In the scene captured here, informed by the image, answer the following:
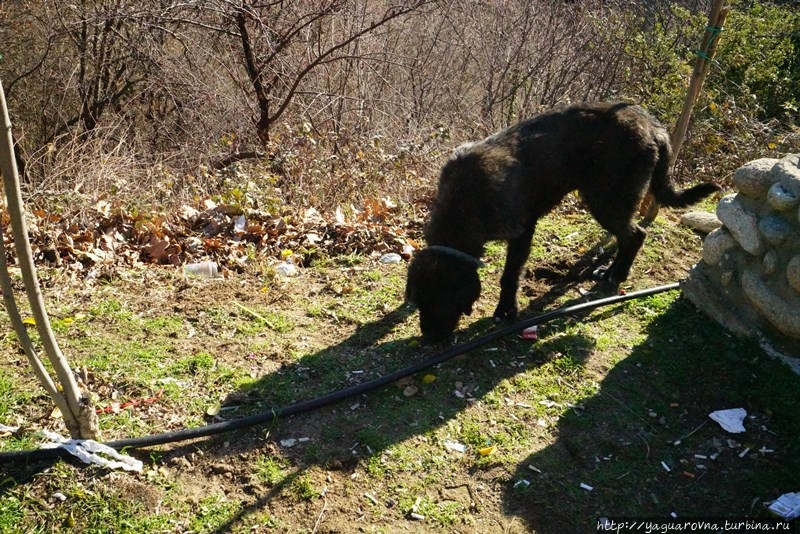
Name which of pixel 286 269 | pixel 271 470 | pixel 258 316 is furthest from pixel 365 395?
pixel 286 269

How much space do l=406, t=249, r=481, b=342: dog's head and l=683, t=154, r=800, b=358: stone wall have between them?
6.47 feet

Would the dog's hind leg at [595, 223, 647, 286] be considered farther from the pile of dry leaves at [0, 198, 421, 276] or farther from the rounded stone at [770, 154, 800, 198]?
the pile of dry leaves at [0, 198, 421, 276]

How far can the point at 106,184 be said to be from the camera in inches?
250

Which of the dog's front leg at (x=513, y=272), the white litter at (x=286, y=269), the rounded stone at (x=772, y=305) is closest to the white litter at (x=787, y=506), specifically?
the rounded stone at (x=772, y=305)

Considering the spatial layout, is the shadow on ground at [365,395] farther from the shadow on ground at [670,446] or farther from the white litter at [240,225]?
the white litter at [240,225]

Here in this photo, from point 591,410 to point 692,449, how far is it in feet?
2.17

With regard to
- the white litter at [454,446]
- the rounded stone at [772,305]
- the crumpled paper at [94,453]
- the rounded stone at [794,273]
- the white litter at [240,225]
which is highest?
the rounded stone at [794,273]

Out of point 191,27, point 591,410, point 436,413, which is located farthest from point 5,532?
point 191,27

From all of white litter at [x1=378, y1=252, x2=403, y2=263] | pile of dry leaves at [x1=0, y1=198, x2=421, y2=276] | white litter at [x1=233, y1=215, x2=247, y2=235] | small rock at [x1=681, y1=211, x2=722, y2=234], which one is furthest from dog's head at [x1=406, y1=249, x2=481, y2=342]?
small rock at [x1=681, y1=211, x2=722, y2=234]

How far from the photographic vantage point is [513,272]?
5.07 metres

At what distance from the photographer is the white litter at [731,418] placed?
13.4 ft

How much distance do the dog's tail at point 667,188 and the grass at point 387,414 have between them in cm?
91

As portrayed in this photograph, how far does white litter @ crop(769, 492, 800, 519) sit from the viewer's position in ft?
11.1

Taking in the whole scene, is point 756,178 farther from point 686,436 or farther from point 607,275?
point 686,436
